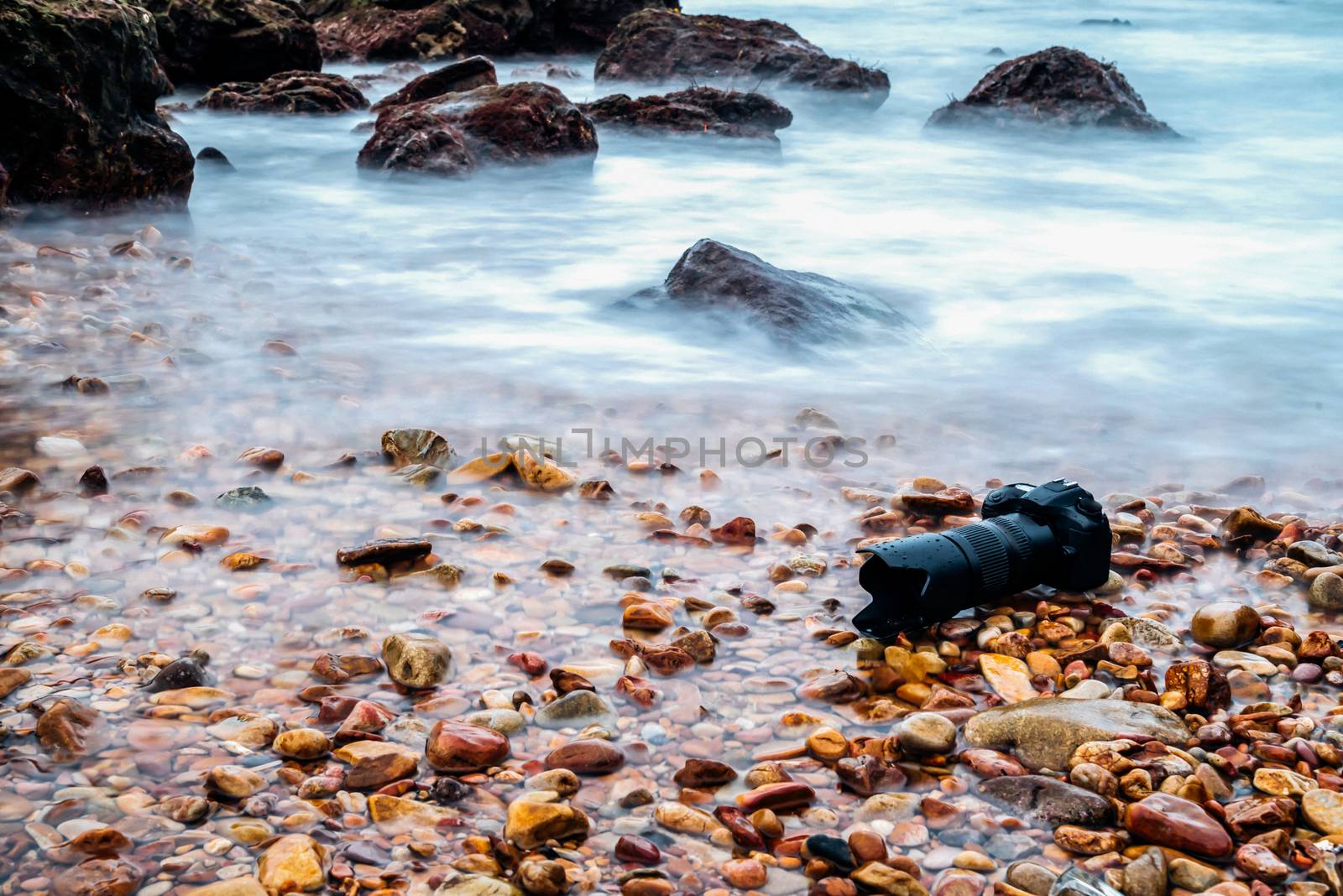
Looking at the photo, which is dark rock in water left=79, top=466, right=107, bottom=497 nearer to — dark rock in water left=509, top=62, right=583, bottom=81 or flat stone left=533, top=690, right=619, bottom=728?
flat stone left=533, top=690, right=619, bottom=728

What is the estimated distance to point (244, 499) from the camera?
3.87m

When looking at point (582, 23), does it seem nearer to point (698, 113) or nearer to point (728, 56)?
point (728, 56)

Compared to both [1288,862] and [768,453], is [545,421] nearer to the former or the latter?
[768,453]

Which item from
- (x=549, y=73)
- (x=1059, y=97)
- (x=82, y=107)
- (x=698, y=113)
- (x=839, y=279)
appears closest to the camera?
(x=82, y=107)

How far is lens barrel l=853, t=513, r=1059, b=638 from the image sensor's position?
314 cm

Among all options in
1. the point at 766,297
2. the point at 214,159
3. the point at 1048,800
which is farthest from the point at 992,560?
the point at 214,159

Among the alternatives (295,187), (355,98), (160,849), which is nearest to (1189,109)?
(355,98)

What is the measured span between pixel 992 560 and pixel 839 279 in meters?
5.04

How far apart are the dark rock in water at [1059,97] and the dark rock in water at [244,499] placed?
11.7 meters

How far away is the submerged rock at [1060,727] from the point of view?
2.63m

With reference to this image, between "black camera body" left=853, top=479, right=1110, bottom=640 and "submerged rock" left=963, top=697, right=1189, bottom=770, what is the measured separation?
44 cm

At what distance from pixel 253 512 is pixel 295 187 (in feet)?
22.4

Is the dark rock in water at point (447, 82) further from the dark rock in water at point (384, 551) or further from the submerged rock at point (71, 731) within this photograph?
the submerged rock at point (71, 731)

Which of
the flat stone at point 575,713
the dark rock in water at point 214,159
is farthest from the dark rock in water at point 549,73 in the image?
the flat stone at point 575,713
